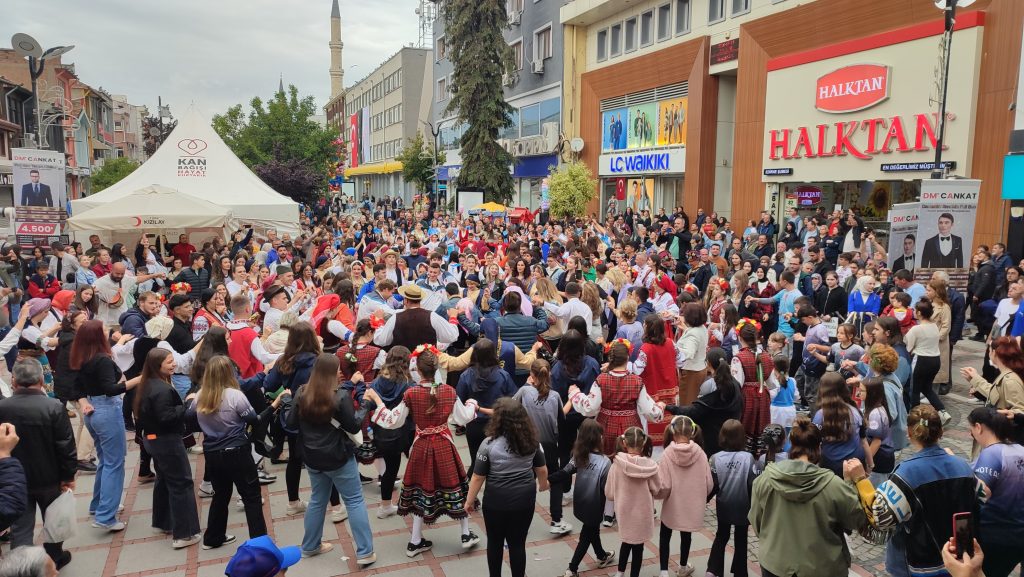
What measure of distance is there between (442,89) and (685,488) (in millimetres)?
45462

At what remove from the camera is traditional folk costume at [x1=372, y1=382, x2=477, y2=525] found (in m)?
5.25

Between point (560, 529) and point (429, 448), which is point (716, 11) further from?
point (429, 448)

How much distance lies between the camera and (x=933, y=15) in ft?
51.6

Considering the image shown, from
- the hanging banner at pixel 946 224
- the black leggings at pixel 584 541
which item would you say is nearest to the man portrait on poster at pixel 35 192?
the black leggings at pixel 584 541

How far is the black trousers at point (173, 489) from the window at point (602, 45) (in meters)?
27.4

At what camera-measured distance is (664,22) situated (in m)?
25.5

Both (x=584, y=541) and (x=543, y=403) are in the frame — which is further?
(x=543, y=403)

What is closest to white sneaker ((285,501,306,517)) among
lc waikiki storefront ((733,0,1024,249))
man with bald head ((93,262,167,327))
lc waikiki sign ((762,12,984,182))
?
man with bald head ((93,262,167,327))

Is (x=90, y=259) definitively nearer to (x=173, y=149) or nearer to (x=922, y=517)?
(x=173, y=149)

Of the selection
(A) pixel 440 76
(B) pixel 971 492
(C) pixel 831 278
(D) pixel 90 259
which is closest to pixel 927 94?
(C) pixel 831 278

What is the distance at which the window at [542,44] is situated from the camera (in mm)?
32438

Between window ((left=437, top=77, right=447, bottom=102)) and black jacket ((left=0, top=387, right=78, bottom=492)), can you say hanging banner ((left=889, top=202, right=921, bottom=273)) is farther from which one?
window ((left=437, top=77, right=447, bottom=102))

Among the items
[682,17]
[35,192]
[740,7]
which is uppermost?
[682,17]

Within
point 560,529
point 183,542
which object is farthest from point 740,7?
point 183,542
